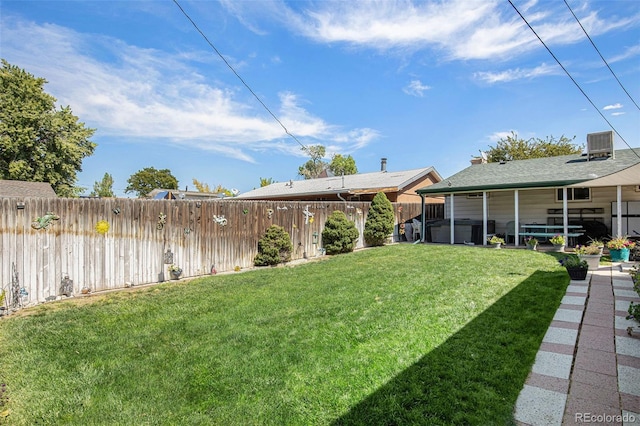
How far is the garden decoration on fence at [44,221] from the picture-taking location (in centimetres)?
620

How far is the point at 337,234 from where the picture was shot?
11953 millimetres

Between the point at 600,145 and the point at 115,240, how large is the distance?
54.8 ft

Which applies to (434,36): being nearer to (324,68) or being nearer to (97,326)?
Result: (324,68)

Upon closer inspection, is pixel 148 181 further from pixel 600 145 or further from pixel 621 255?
pixel 621 255

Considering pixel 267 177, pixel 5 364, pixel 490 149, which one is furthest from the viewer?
pixel 267 177

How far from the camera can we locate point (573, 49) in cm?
881

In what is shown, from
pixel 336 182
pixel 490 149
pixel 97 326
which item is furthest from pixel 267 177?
pixel 97 326

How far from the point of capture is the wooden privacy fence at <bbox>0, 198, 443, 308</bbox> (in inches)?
239

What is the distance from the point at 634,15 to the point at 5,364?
541 inches

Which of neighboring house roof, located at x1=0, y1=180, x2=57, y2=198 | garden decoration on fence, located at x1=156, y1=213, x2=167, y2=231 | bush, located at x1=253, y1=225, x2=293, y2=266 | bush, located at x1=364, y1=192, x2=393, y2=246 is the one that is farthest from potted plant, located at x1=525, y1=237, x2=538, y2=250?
neighboring house roof, located at x1=0, y1=180, x2=57, y2=198

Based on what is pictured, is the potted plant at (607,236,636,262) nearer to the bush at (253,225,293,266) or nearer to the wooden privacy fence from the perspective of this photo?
the bush at (253,225,293,266)

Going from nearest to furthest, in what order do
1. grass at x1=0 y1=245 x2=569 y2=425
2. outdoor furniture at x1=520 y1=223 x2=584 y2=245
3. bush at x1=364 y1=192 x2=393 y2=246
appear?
grass at x1=0 y1=245 x2=569 y2=425 → outdoor furniture at x1=520 y1=223 x2=584 y2=245 → bush at x1=364 y1=192 x2=393 y2=246

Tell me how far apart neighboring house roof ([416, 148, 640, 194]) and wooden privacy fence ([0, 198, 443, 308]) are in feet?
26.5

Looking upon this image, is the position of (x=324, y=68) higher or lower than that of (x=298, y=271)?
higher
